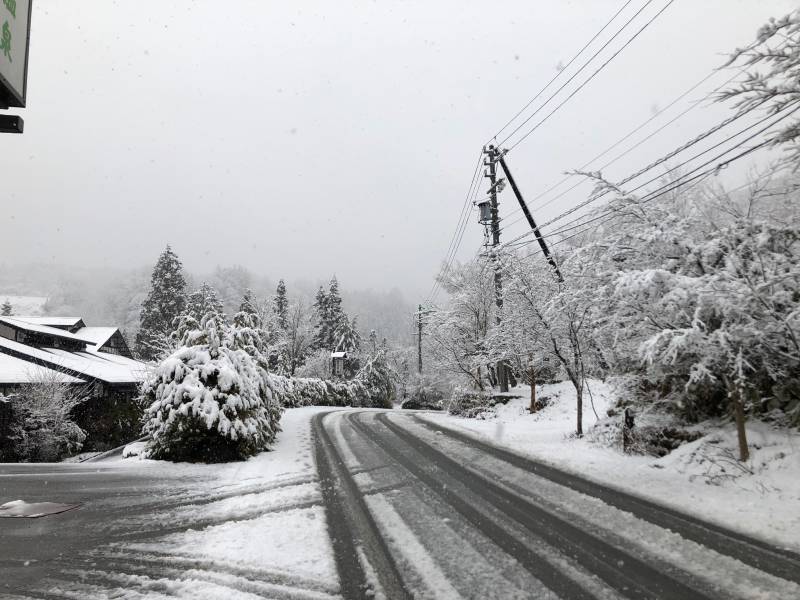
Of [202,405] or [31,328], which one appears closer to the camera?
[202,405]

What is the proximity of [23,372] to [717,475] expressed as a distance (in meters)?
21.7

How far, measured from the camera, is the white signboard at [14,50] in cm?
Result: 310

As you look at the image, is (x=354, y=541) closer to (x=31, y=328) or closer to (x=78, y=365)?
(x=78, y=365)

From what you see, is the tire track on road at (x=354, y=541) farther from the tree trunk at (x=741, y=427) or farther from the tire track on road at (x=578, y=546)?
the tree trunk at (x=741, y=427)

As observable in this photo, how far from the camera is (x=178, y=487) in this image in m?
7.71

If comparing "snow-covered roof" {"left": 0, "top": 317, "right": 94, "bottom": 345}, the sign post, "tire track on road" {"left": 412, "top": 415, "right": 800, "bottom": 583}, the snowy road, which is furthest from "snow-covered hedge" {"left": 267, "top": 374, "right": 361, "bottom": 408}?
the sign post

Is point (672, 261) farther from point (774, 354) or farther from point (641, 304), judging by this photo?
point (774, 354)

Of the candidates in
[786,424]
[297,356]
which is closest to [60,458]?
[786,424]

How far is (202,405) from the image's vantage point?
32.1 feet

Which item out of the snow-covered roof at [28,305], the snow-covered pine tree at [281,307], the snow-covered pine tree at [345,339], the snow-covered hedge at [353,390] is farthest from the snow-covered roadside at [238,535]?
the snow-covered roof at [28,305]

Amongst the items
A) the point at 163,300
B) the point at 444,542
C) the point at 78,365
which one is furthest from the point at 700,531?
the point at 163,300

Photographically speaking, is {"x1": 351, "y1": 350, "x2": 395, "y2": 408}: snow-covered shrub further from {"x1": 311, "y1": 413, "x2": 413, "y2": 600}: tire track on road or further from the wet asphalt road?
the wet asphalt road

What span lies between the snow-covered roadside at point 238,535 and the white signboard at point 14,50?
398 centimetres

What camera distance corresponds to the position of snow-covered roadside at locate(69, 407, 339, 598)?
13.5 feet
